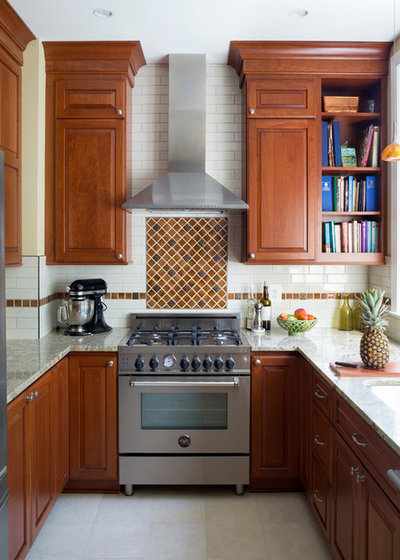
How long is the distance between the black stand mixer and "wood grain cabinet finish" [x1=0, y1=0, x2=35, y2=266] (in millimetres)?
419

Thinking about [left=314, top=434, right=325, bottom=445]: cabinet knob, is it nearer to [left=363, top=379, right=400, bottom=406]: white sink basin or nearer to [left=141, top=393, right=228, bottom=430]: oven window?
[left=363, top=379, right=400, bottom=406]: white sink basin

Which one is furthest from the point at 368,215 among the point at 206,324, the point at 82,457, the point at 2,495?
the point at 2,495

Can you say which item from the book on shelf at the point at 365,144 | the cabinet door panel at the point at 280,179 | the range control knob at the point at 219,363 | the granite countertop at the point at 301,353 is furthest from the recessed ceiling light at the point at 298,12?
the range control knob at the point at 219,363

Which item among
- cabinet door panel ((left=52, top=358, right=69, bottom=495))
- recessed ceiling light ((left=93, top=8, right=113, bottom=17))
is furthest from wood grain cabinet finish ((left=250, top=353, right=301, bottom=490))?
recessed ceiling light ((left=93, top=8, right=113, bottom=17))

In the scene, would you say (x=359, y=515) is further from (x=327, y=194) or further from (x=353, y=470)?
(x=327, y=194)

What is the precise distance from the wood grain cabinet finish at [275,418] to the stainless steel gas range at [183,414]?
61 millimetres

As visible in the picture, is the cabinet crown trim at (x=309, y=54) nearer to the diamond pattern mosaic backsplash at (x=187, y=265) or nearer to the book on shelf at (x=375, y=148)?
the book on shelf at (x=375, y=148)

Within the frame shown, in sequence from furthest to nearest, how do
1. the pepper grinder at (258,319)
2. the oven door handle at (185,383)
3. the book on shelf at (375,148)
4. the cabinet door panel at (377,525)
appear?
1. the pepper grinder at (258,319)
2. the book on shelf at (375,148)
3. the oven door handle at (185,383)
4. the cabinet door panel at (377,525)

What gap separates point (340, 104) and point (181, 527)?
283 cm

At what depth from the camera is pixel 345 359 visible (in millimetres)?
2578

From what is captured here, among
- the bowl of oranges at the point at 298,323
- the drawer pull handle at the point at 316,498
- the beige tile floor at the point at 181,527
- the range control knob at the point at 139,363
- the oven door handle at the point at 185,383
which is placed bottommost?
the beige tile floor at the point at 181,527

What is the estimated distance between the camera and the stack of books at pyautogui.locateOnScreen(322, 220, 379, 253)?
3.31m

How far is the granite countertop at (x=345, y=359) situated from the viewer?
65.2 inches

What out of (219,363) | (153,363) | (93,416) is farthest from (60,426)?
(219,363)
